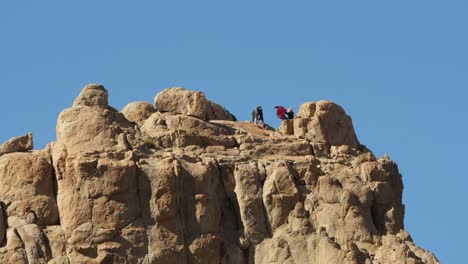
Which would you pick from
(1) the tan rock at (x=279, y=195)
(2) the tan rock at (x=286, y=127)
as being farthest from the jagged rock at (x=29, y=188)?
(2) the tan rock at (x=286, y=127)

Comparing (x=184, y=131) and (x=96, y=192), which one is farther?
(x=184, y=131)

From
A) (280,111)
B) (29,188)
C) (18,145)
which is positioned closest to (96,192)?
(29,188)

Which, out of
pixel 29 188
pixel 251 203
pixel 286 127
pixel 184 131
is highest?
Answer: pixel 286 127

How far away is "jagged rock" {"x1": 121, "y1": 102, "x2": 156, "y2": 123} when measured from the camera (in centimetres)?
12169

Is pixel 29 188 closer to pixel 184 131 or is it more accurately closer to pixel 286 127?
pixel 184 131

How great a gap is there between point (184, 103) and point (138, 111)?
2.73 m

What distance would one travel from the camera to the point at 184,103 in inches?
4828

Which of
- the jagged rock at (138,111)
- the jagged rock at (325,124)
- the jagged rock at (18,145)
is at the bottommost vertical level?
the jagged rock at (18,145)

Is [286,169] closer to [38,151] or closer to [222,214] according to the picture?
[222,214]

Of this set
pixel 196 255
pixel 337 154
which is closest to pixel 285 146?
pixel 337 154

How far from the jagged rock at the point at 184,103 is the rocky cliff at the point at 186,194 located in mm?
86

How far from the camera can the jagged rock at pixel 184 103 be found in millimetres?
122312

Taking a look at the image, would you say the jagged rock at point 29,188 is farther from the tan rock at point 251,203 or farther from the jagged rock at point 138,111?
the tan rock at point 251,203

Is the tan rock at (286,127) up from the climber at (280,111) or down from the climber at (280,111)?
down
